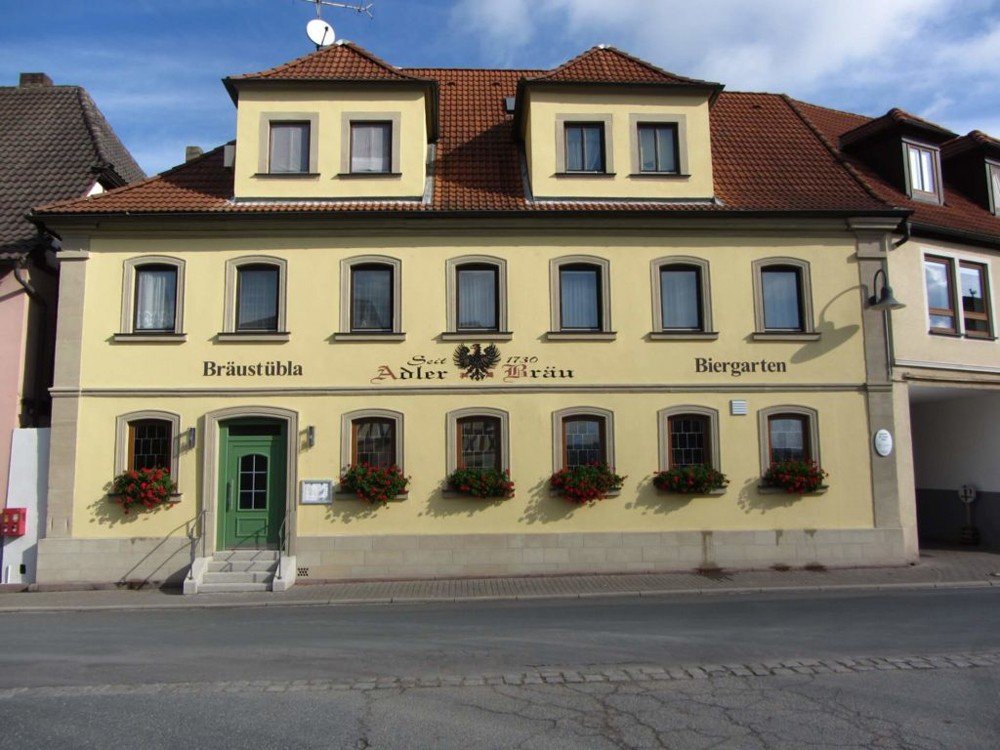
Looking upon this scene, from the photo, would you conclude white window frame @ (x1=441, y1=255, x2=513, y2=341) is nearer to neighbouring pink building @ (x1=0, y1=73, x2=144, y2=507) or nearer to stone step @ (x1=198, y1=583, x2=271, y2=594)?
stone step @ (x1=198, y1=583, x2=271, y2=594)

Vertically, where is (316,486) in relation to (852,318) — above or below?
below

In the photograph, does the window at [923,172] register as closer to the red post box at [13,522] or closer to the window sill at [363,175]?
the window sill at [363,175]

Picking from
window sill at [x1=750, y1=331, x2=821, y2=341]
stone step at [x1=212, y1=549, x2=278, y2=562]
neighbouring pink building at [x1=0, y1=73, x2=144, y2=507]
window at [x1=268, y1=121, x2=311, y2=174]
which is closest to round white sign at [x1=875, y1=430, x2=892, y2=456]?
window sill at [x1=750, y1=331, x2=821, y2=341]

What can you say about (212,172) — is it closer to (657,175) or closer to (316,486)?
(316,486)

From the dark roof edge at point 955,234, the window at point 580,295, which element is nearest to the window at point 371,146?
the window at point 580,295

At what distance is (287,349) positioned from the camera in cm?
1500

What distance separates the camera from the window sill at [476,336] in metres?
15.1

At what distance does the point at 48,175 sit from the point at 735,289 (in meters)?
14.6

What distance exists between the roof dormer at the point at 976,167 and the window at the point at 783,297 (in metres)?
6.78

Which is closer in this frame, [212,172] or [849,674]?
[849,674]

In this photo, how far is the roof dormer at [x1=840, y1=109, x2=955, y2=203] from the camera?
18.0 metres

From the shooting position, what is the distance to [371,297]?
50.5ft

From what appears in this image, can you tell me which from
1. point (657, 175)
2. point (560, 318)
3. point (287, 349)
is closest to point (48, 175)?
point (287, 349)

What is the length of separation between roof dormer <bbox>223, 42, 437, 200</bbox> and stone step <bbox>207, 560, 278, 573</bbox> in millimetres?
6717
